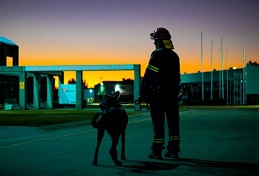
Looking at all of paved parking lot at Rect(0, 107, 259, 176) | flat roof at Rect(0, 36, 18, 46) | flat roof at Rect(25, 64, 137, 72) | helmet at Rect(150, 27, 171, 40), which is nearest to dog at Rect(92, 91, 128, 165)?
paved parking lot at Rect(0, 107, 259, 176)

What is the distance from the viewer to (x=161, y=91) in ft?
30.0

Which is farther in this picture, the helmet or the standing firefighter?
the helmet

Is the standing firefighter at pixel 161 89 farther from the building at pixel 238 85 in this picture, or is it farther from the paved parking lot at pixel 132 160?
the building at pixel 238 85

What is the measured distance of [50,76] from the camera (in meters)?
61.3

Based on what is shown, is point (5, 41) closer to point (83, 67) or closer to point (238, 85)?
point (83, 67)

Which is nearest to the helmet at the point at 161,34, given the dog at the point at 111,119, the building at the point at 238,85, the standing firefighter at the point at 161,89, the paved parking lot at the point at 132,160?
the standing firefighter at the point at 161,89

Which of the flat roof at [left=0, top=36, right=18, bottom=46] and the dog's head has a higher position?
the flat roof at [left=0, top=36, right=18, bottom=46]

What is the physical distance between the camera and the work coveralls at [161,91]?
910 cm

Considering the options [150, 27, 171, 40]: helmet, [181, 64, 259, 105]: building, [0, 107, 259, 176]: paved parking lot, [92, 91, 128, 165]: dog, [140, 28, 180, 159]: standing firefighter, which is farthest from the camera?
[181, 64, 259, 105]: building

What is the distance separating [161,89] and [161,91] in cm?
4

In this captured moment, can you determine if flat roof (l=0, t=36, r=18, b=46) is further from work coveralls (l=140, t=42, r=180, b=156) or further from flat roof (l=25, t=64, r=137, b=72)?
work coveralls (l=140, t=42, r=180, b=156)

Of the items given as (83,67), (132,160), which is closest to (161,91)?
(132,160)

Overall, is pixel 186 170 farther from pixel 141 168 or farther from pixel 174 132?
pixel 174 132

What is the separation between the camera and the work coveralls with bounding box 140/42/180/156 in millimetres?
9102
